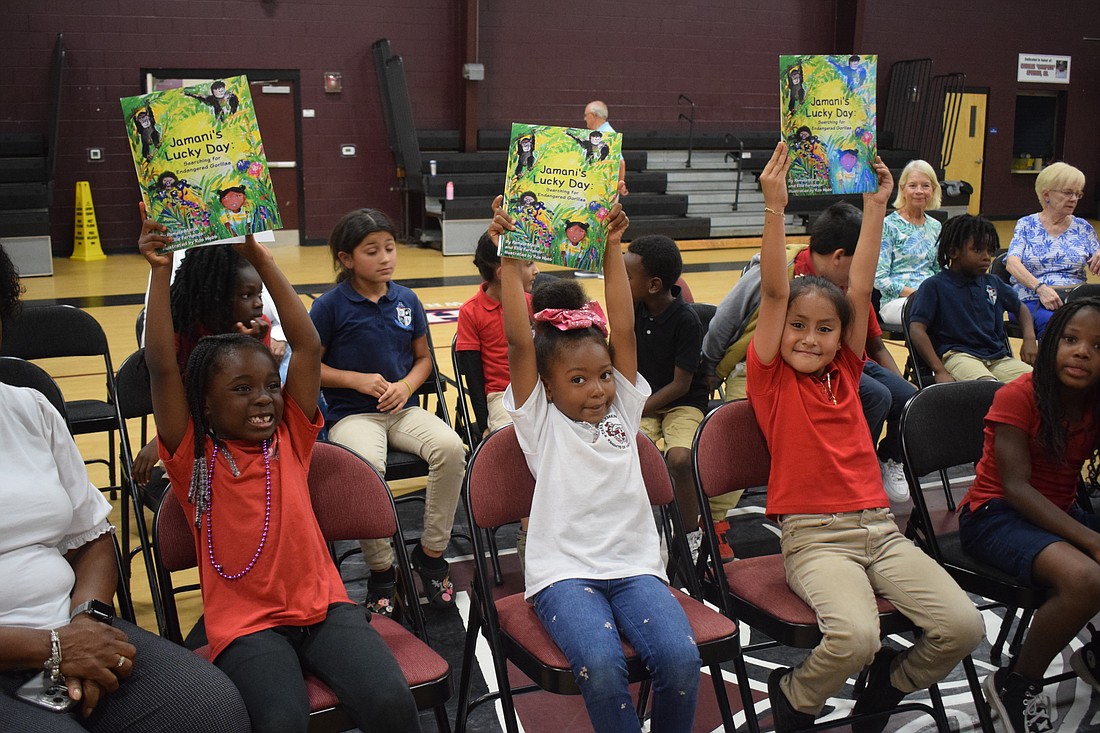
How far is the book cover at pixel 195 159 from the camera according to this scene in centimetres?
207

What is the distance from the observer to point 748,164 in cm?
1376

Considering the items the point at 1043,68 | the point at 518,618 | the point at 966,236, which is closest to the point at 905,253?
the point at 966,236

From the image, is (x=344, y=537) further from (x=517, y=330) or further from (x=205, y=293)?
(x=205, y=293)

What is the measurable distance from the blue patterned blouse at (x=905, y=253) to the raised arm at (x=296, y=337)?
11.7 feet

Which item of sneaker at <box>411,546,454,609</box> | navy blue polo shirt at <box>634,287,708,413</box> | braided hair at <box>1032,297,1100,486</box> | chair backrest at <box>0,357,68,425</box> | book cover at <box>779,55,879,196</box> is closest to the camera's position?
braided hair at <box>1032,297,1100,486</box>

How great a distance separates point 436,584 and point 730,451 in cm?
111

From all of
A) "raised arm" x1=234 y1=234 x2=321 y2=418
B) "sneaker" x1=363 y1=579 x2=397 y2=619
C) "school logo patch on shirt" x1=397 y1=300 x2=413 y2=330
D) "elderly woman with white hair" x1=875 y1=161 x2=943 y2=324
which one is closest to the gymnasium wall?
"elderly woman with white hair" x1=875 y1=161 x2=943 y2=324

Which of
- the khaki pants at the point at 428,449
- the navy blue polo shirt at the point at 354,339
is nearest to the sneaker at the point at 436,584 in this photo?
the khaki pants at the point at 428,449

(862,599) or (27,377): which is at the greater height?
(27,377)

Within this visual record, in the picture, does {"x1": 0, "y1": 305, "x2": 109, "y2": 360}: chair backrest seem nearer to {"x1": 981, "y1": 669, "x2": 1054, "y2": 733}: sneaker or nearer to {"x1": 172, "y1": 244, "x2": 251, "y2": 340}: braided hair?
{"x1": 172, "y1": 244, "x2": 251, "y2": 340}: braided hair

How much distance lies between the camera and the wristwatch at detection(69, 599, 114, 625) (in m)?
1.94

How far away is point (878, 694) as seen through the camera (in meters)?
2.46

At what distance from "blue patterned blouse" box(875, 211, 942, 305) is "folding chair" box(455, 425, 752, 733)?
300cm

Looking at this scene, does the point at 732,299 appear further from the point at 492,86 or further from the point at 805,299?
the point at 492,86
